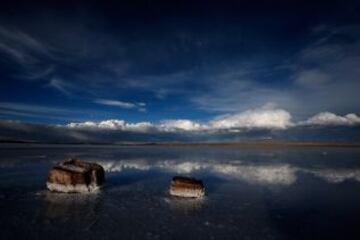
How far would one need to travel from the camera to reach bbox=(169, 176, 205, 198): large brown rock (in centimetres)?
1650

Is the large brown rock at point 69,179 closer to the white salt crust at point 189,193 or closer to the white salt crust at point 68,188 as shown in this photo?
the white salt crust at point 68,188

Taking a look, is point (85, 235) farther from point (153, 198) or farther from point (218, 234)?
point (153, 198)

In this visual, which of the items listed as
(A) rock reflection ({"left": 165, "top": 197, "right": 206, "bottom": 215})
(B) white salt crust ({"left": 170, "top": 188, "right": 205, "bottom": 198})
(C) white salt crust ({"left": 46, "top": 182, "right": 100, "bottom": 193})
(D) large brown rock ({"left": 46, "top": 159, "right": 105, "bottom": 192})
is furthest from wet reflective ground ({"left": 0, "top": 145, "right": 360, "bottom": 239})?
(D) large brown rock ({"left": 46, "top": 159, "right": 105, "bottom": 192})

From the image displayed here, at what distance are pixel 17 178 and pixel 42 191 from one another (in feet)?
19.5

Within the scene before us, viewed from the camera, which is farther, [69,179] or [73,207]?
[69,179]

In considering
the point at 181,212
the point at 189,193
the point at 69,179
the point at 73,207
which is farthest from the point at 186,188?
the point at 69,179

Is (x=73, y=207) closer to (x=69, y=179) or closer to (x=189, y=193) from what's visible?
(x=69, y=179)

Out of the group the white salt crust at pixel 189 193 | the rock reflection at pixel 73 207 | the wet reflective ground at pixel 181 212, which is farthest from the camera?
the white salt crust at pixel 189 193

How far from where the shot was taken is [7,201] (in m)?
14.7

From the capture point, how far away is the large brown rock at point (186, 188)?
54.1ft

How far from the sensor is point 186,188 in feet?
54.4

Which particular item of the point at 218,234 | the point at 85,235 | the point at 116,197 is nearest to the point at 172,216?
the point at 218,234

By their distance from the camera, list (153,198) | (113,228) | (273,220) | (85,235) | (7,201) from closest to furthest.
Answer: (85,235), (113,228), (273,220), (7,201), (153,198)

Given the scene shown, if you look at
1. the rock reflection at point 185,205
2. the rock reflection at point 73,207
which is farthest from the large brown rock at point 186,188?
the rock reflection at point 73,207
